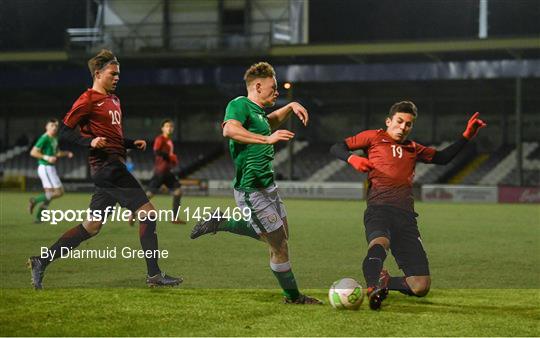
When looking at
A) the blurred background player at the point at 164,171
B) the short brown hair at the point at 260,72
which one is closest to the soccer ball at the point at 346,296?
the short brown hair at the point at 260,72

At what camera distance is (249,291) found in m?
7.59

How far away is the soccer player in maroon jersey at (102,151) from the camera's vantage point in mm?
7336

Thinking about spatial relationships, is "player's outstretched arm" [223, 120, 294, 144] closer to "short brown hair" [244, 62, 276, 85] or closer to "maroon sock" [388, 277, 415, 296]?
"short brown hair" [244, 62, 276, 85]

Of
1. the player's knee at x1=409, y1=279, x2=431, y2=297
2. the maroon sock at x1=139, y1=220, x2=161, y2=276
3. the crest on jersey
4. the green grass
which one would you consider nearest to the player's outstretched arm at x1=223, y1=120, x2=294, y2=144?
the crest on jersey

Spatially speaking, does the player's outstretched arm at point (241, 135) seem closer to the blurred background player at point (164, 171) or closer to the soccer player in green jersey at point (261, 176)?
the soccer player in green jersey at point (261, 176)

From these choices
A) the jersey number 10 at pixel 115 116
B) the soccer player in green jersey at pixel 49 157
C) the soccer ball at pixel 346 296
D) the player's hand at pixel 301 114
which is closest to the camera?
the player's hand at pixel 301 114

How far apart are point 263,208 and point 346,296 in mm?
986

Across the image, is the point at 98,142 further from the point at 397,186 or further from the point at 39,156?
the point at 39,156

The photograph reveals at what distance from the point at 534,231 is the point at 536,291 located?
26.4ft

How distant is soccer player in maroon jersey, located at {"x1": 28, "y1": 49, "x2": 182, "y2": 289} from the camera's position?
7336 millimetres

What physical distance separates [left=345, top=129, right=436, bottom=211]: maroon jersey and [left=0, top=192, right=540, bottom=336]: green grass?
3.04 ft

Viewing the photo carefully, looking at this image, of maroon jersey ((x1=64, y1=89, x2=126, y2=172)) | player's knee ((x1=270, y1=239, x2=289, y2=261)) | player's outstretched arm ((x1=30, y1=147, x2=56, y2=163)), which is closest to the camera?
player's knee ((x1=270, y1=239, x2=289, y2=261))

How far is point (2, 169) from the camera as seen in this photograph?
30.8 m

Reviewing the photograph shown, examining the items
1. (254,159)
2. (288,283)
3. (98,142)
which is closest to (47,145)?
(98,142)
